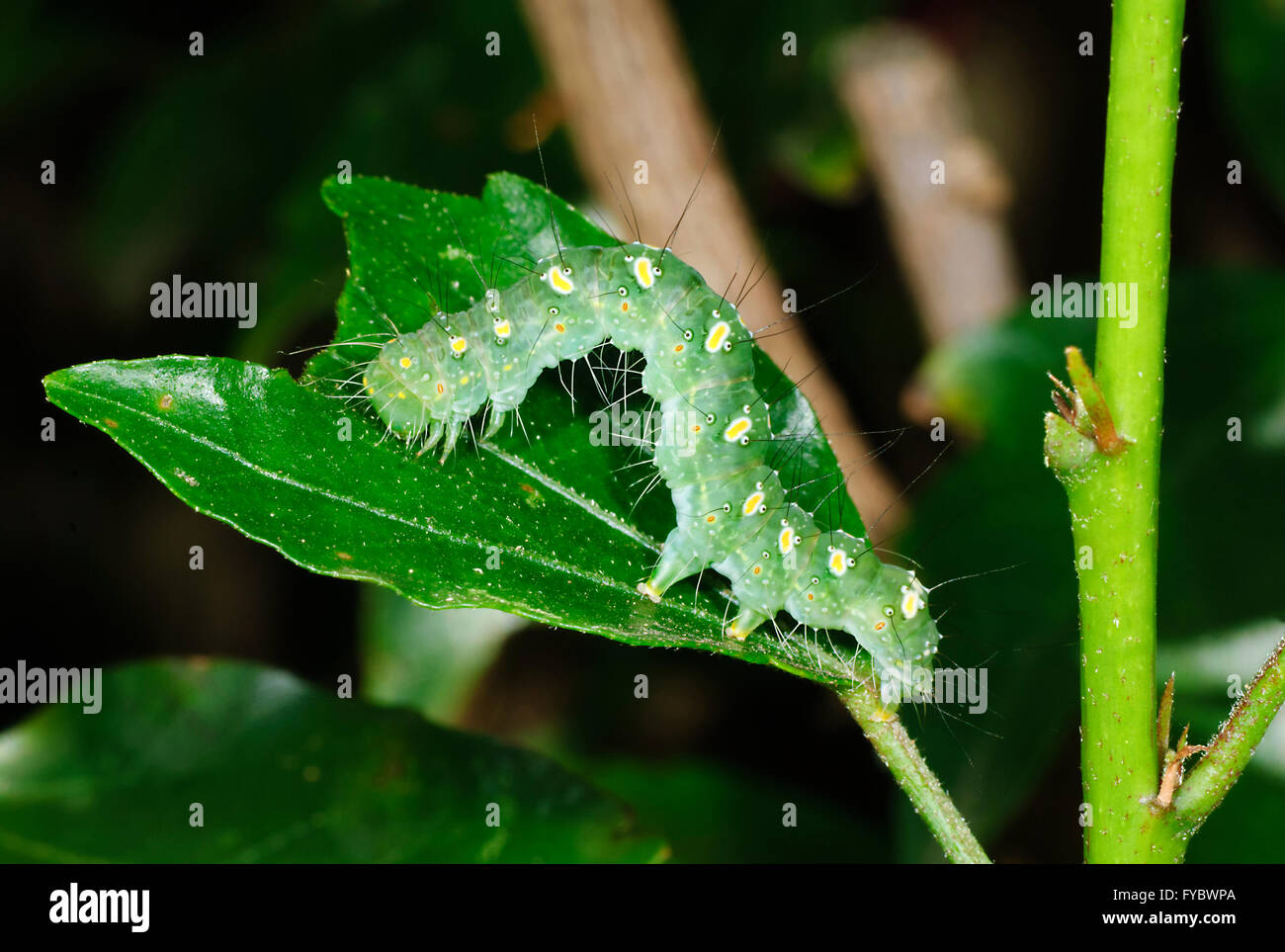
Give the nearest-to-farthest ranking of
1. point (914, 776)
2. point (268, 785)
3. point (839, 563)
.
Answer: point (914, 776) < point (839, 563) < point (268, 785)

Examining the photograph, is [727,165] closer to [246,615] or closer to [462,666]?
[462,666]

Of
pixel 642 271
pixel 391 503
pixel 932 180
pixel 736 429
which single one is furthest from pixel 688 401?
pixel 932 180

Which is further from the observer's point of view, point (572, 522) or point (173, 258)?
point (173, 258)

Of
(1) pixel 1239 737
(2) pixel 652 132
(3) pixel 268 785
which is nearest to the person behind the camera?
(1) pixel 1239 737

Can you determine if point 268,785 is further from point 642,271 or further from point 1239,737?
point 1239,737

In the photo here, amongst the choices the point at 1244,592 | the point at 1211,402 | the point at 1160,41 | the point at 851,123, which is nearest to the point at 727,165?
the point at 851,123

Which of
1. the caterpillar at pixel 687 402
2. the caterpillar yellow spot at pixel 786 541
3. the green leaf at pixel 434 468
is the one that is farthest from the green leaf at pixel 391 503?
the caterpillar yellow spot at pixel 786 541
